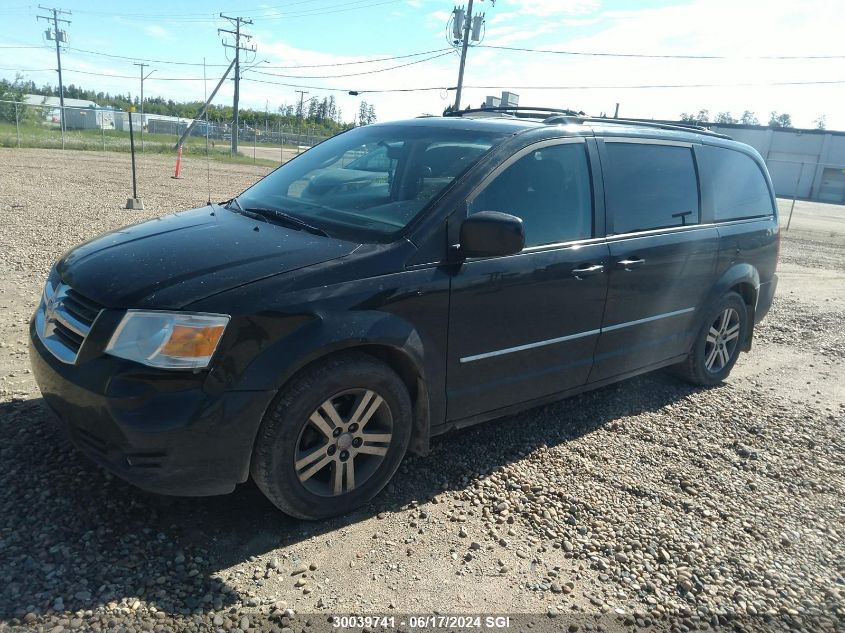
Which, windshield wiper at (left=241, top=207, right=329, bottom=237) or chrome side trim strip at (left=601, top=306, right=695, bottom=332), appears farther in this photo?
chrome side trim strip at (left=601, top=306, right=695, bottom=332)

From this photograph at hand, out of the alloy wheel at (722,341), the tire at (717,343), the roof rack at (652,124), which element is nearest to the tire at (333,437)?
the roof rack at (652,124)

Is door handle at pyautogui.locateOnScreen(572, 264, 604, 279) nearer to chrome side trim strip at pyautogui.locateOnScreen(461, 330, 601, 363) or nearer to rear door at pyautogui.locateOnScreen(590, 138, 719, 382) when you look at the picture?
rear door at pyautogui.locateOnScreen(590, 138, 719, 382)

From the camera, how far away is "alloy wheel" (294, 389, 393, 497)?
3012 mm

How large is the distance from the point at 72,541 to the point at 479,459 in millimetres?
2165

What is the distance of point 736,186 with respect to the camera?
5.34 metres

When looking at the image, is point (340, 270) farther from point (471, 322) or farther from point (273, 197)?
point (273, 197)

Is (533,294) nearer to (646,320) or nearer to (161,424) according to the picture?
(646,320)

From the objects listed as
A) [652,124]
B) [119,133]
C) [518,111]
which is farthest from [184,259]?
[119,133]

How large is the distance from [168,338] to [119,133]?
5378 cm

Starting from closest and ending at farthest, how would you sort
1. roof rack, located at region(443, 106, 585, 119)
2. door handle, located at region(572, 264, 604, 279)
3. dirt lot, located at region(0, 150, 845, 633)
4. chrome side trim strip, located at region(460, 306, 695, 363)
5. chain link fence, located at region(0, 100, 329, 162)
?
dirt lot, located at region(0, 150, 845, 633)
chrome side trim strip, located at region(460, 306, 695, 363)
door handle, located at region(572, 264, 604, 279)
roof rack, located at region(443, 106, 585, 119)
chain link fence, located at region(0, 100, 329, 162)

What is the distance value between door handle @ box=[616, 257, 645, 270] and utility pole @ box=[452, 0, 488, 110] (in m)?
29.1

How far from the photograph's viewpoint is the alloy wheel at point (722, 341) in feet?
17.5

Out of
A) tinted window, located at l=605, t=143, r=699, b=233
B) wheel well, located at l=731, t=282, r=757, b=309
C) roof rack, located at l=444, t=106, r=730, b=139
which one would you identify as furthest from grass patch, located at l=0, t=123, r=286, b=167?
tinted window, located at l=605, t=143, r=699, b=233

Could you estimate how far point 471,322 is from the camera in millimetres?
3451
